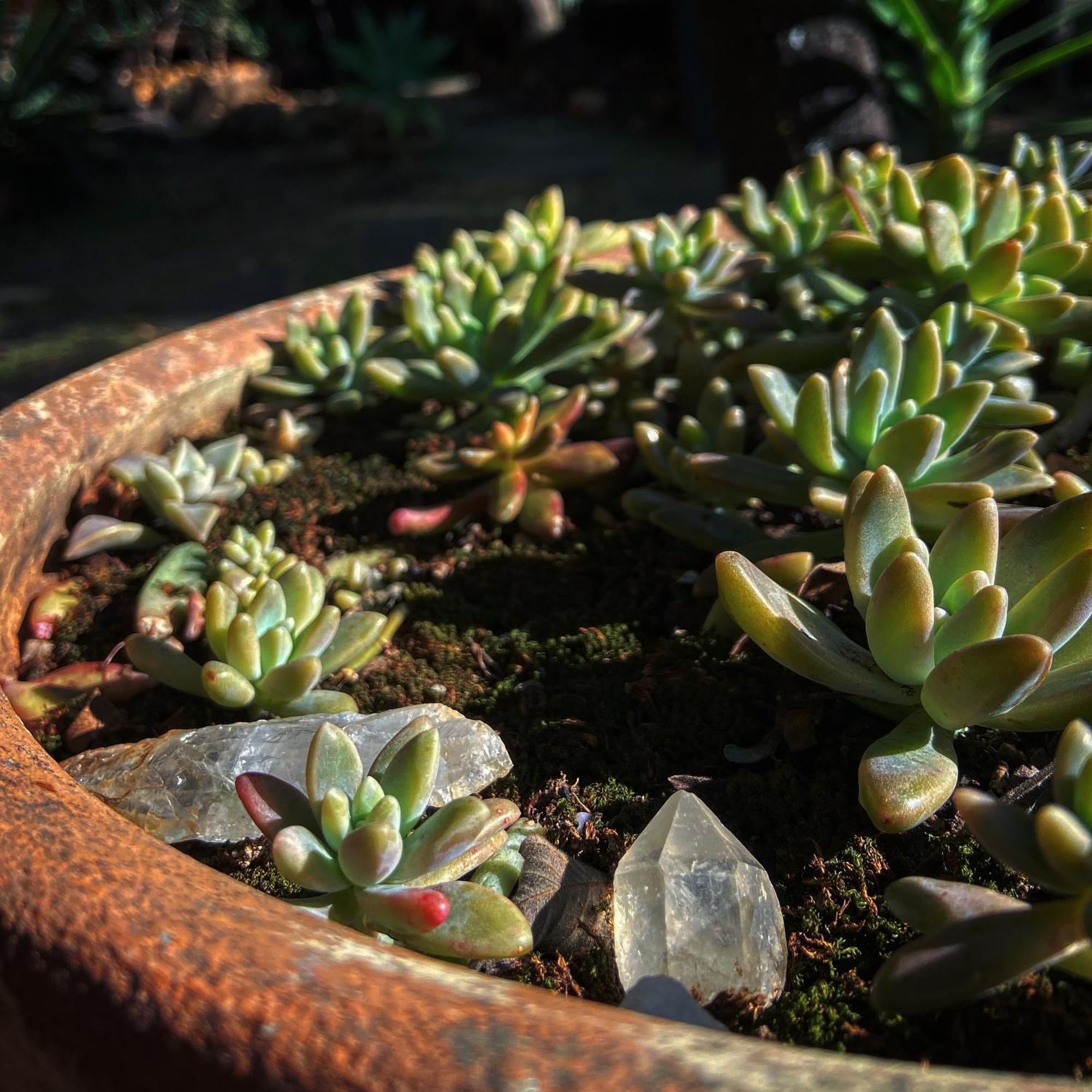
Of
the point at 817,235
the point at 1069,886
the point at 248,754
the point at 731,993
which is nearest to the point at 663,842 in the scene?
the point at 731,993

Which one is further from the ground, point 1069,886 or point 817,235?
point 817,235

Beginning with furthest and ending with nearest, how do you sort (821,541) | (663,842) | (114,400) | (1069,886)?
(114,400) → (821,541) → (663,842) → (1069,886)

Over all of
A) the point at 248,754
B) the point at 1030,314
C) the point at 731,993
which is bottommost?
the point at 731,993

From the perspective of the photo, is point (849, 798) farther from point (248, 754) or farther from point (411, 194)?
point (411, 194)

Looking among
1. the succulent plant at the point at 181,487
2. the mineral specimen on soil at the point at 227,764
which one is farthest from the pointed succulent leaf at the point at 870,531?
the succulent plant at the point at 181,487

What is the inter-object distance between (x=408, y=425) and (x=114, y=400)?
41cm

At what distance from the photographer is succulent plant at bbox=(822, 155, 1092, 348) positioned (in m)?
1.18

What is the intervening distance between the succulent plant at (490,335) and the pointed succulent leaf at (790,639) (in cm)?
65

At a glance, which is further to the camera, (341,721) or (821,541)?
(821,541)

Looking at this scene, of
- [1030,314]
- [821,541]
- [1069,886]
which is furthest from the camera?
[1030,314]

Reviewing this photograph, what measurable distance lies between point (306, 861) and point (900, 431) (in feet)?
2.15

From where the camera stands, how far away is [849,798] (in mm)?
885

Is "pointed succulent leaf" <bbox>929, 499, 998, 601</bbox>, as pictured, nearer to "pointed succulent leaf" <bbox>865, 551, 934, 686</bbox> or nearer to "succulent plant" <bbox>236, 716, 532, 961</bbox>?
"pointed succulent leaf" <bbox>865, 551, 934, 686</bbox>

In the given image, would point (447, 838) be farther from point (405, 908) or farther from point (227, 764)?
point (227, 764)
